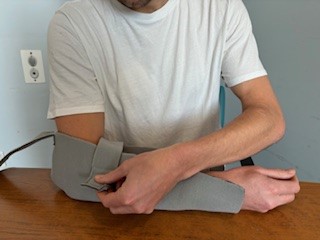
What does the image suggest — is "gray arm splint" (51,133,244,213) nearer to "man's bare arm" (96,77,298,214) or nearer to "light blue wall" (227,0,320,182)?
"man's bare arm" (96,77,298,214)

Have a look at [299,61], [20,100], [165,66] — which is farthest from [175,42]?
[20,100]

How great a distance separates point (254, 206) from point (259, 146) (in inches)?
5.9

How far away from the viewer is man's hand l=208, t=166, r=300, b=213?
1.83ft

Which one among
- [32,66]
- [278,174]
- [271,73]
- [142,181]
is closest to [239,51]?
[278,174]

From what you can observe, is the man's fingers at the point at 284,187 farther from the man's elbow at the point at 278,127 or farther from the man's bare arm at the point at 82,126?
the man's bare arm at the point at 82,126

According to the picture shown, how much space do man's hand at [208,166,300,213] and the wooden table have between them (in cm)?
1

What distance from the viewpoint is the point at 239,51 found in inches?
31.0

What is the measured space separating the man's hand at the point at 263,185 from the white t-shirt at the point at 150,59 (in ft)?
0.87

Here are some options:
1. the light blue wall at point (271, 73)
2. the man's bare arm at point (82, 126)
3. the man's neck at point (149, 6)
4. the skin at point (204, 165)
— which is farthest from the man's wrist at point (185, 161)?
the light blue wall at point (271, 73)

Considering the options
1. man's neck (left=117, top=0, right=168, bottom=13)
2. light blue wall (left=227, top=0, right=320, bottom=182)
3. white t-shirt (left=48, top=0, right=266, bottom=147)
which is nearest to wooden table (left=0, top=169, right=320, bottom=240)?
white t-shirt (left=48, top=0, right=266, bottom=147)

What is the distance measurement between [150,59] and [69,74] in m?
0.20

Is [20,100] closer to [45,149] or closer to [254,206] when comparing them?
[45,149]

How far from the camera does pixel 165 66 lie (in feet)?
2.64

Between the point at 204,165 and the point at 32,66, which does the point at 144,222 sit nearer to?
the point at 204,165
